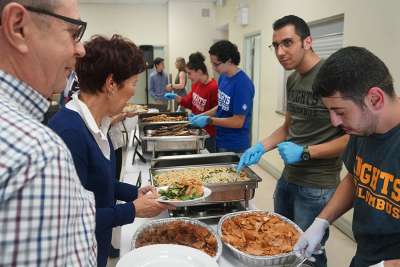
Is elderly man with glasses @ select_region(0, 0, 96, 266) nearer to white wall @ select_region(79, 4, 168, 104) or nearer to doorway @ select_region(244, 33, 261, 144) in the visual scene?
doorway @ select_region(244, 33, 261, 144)

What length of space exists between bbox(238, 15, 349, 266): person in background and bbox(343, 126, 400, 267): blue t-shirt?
34 cm

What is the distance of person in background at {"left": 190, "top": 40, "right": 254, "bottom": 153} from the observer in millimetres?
2006

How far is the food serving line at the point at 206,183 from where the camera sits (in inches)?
41.1

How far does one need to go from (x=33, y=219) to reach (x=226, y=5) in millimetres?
5891

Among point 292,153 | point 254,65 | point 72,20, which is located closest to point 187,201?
point 292,153

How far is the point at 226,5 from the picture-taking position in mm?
5676

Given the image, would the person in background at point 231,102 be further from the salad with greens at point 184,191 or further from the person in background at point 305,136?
the salad with greens at point 184,191

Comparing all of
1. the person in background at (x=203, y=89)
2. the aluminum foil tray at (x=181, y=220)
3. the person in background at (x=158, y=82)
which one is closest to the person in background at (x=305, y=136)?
the aluminum foil tray at (x=181, y=220)

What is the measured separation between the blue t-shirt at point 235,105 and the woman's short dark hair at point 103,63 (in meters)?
1.09

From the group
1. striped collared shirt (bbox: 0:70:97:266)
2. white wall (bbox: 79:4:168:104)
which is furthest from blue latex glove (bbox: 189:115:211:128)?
white wall (bbox: 79:4:168:104)

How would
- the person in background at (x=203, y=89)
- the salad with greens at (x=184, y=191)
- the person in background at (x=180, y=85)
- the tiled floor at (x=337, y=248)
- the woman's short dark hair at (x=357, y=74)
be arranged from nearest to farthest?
the woman's short dark hair at (x=357, y=74)
the salad with greens at (x=184, y=191)
the tiled floor at (x=337, y=248)
the person in background at (x=203, y=89)
the person in background at (x=180, y=85)

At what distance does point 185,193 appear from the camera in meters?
1.16

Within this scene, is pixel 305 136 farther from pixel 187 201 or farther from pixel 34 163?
pixel 34 163

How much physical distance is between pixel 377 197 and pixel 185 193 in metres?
0.62
